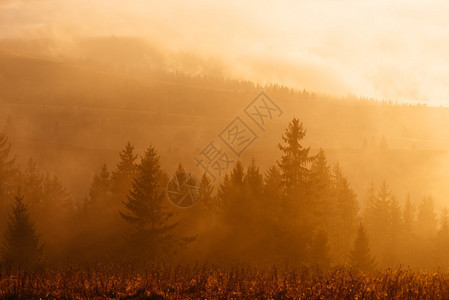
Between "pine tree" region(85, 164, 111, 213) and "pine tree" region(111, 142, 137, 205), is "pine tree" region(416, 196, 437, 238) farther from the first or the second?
"pine tree" region(85, 164, 111, 213)

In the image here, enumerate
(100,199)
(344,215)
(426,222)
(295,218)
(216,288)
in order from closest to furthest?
(216,288), (295,218), (100,199), (344,215), (426,222)

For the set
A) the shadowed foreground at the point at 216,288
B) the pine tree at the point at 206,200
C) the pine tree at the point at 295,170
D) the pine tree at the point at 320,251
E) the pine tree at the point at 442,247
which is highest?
the pine tree at the point at 295,170

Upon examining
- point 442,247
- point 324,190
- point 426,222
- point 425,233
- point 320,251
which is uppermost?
point 324,190

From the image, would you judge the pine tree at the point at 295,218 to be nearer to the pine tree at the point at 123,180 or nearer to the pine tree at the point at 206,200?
the pine tree at the point at 206,200

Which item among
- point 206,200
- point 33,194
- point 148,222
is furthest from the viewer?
point 33,194

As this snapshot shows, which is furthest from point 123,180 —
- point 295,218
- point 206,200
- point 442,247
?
point 442,247

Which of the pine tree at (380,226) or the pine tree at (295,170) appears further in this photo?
the pine tree at (380,226)

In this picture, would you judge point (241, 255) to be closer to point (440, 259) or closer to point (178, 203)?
point (178, 203)

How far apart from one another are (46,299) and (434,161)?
191 metres

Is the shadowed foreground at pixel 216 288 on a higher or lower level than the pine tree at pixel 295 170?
lower

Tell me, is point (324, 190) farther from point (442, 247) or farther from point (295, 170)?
point (442, 247)

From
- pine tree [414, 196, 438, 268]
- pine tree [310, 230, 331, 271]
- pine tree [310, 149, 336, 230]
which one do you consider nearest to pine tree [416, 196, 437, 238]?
pine tree [414, 196, 438, 268]

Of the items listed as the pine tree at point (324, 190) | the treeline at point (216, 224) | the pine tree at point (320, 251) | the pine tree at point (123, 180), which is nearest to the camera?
the pine tree at point (320, 251)

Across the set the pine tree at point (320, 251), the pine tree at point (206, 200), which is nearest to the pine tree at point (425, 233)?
the pine tree at point (206, 200)
